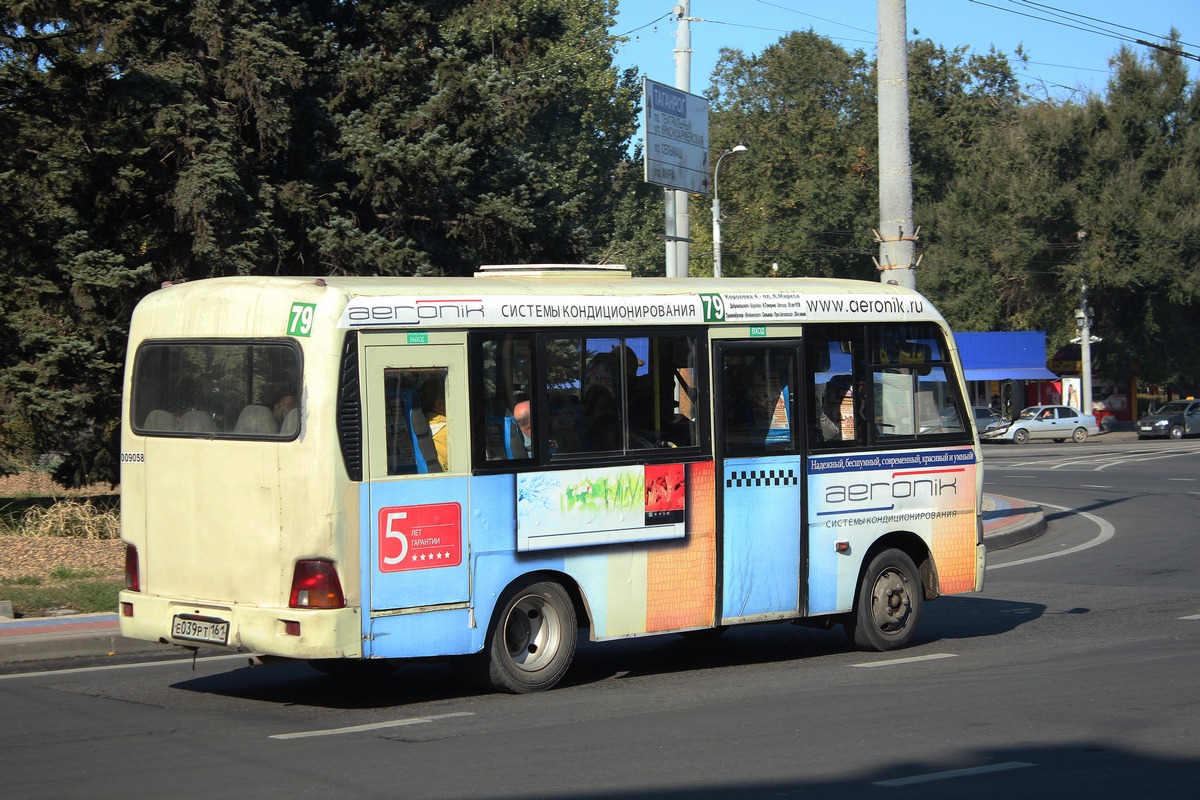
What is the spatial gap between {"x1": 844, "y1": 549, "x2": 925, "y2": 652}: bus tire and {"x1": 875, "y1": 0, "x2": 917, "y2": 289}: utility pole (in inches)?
300

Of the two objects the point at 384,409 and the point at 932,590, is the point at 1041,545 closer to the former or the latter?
Answer: the point at 932,590

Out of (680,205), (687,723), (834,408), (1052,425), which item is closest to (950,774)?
(687,723)

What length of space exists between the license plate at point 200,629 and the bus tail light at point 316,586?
0.58 metres

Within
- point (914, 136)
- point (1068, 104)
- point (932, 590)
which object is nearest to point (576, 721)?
point (932, 590)

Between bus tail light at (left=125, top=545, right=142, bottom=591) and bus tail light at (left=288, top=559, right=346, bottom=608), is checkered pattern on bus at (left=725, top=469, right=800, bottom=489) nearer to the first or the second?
bus tail light at (left=288, top=559, right=346, bottom=608)

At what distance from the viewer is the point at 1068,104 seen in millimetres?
61875

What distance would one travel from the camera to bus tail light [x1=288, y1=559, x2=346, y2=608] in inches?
325

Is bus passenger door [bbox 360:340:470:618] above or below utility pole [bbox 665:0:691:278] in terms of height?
below

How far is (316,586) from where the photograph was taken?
27.2 ft

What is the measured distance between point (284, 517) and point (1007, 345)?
60207 mm

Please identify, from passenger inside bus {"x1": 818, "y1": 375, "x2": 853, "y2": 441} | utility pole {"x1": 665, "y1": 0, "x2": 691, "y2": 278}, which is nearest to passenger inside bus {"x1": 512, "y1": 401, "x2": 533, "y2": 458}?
passenger inside bus {"x1": 818, "y1": 375, "x2": 853, "y2": 441}

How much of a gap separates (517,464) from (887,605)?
375 centimetres

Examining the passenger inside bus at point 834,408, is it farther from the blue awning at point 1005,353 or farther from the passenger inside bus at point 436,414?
the blue awning at point 1005,353

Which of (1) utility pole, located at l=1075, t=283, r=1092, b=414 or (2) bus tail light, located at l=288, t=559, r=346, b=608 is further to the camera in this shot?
(1) utility pole, located at l=1075, t=283, r=1092, b=414
